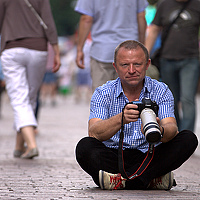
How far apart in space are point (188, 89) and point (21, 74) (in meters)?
1.98

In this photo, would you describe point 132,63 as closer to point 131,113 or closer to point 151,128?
point 131,113

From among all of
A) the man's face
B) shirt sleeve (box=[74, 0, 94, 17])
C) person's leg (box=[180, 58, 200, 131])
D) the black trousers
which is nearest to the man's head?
the man's face

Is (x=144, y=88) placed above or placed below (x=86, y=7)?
below

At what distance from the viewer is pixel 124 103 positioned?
15.0ft

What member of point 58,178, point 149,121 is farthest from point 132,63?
point 58,178

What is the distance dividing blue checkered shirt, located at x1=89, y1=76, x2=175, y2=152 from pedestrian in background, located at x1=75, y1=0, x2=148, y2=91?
1.88 m

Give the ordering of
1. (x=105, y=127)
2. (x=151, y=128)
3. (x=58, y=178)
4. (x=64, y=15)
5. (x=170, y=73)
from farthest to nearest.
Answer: (x=64, y=15) → (x=170, y=73) → (x=58, y=178) → (x=105, y=127) → (x=151, y=128)

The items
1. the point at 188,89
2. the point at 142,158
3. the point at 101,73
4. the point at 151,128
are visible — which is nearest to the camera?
the point at 151,128

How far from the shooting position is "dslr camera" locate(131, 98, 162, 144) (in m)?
3.69

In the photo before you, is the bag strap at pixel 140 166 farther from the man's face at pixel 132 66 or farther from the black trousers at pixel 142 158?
the man's face at pixel 132 66

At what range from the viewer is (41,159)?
21.9ft

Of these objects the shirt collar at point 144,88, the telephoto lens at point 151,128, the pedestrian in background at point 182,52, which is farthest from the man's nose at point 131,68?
the pedestrian in background at point 182,52

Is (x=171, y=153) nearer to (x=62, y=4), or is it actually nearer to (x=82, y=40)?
(x=82, y=40)

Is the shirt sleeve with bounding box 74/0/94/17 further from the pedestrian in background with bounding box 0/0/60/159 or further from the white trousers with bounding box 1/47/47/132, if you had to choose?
the white trousers with bounding box 1/47/47/132
